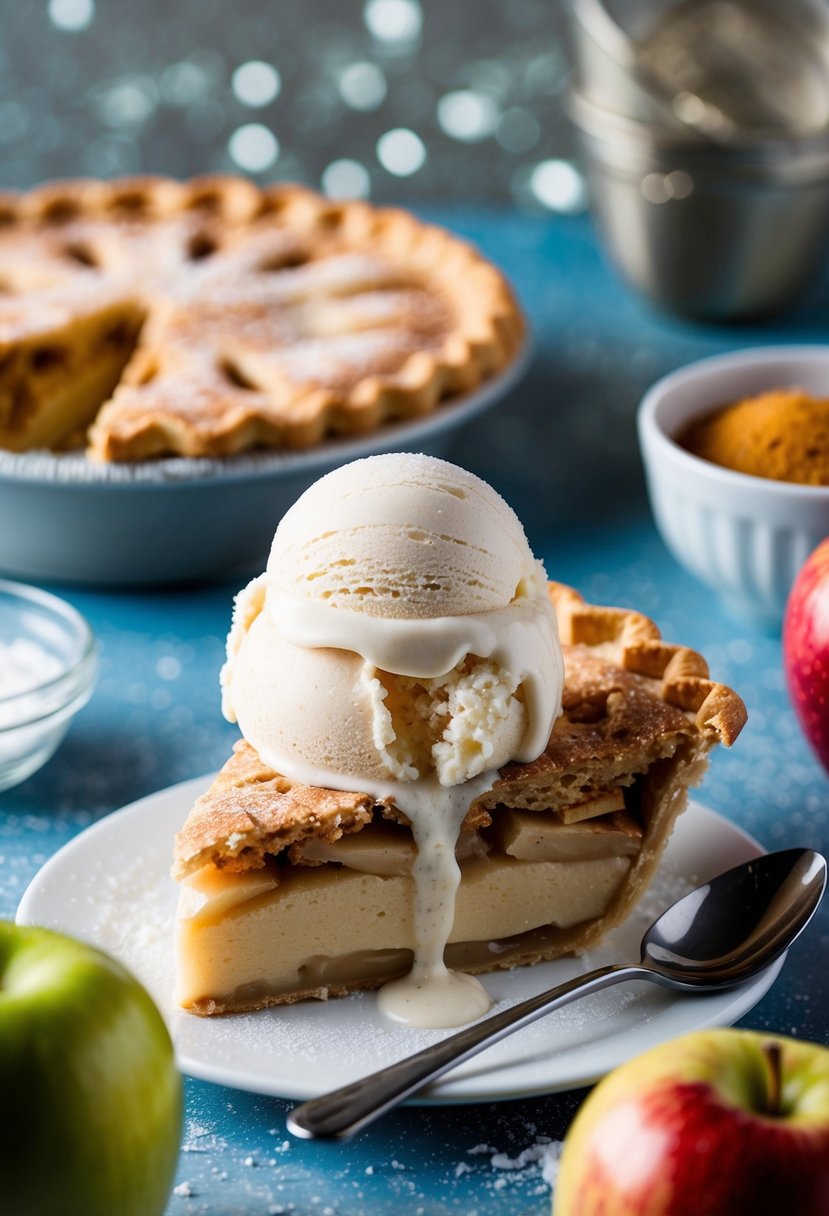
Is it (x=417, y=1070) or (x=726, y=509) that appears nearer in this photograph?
(x=417, y=1070)

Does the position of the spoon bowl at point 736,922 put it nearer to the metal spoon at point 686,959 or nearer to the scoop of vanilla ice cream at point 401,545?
the metal spoon at point 686,959

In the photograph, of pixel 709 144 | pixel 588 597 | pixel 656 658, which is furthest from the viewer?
pixel 709 144

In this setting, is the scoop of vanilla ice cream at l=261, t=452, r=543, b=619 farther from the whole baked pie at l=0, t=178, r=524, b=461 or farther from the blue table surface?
the whole baked pie at l=0, t=178, r=524, b=461

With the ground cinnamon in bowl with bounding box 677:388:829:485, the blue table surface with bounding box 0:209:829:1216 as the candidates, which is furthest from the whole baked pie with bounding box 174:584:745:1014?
the ground cinnamon in bowl with bounding box 677:388:829:485

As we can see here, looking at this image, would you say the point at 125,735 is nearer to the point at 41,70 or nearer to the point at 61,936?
the point at 61,936

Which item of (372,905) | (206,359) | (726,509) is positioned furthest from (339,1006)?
(206,359)

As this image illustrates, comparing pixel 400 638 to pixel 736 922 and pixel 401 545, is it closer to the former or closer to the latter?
pixel 401 545

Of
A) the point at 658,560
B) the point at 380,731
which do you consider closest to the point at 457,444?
the point at 658,560
